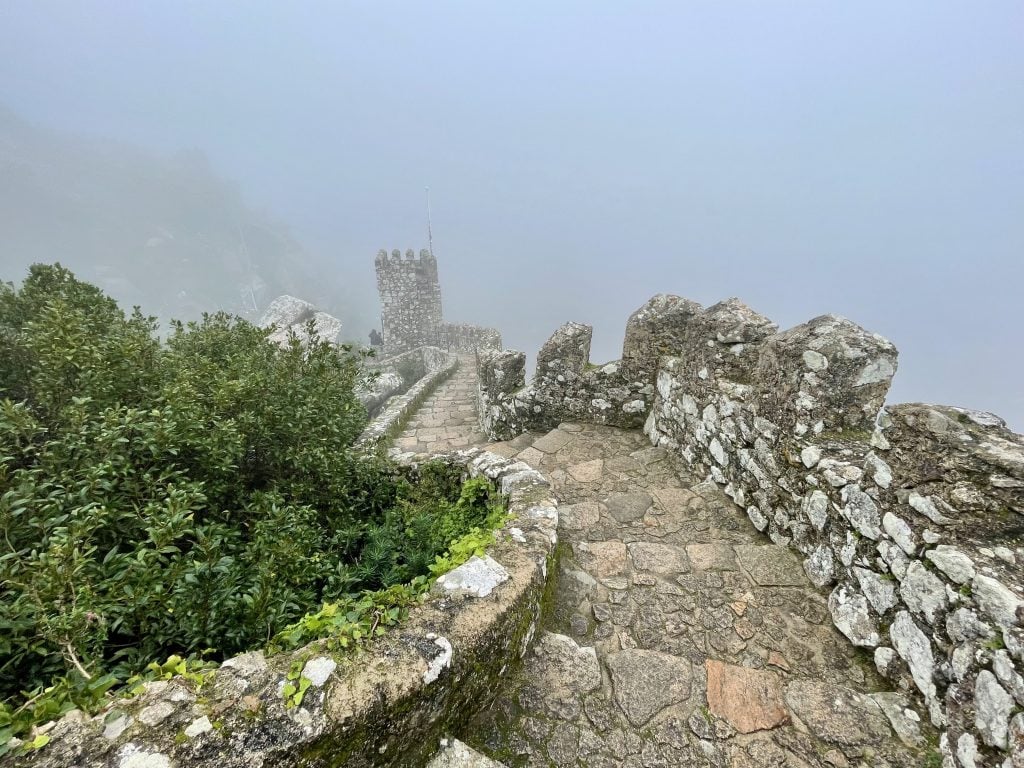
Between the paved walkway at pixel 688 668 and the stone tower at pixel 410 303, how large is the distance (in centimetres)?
2218

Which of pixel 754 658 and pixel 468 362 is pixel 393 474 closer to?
pixel 754 658

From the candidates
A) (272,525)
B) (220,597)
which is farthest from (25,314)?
(220,597)

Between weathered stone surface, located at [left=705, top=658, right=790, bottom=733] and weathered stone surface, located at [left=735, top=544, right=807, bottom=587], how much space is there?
2.74 feet

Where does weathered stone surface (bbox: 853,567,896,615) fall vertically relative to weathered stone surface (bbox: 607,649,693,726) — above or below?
above

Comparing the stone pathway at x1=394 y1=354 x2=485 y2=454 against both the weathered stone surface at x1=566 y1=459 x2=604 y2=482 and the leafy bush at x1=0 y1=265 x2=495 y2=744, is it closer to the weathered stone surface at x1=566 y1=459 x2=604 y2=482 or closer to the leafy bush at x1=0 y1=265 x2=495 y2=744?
the weathered stone surface at x1=566 y1=459 x2=604 y2=482

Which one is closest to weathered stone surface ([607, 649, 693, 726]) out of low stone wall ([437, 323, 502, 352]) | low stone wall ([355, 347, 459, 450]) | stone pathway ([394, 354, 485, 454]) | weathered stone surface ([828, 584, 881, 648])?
weathered stone surface ([828, 584, 881, 648])

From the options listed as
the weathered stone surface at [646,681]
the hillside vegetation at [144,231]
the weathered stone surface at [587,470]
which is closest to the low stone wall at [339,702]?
the weathered stone surface at [646,681]

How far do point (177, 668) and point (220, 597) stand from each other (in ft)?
2.20

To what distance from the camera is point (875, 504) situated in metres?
2.67

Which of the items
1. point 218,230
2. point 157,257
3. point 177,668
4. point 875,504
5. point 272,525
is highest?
point 218,230

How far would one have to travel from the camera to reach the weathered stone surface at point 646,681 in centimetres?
246

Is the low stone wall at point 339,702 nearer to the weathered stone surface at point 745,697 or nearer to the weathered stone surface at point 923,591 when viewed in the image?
the weathered stone surface at point 745,697

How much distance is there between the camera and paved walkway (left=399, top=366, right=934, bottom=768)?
2.23 m

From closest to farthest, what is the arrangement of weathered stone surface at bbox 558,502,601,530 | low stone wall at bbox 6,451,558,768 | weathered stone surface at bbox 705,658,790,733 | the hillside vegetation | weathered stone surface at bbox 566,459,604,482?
low stone wall at bbox 6,451,558,768, weathered stone surface at bbox 705,658,790,733, weathered stone surface at bbox 558,502,601,530, weathered stone surface at bbox 566,459,604,482, the hillside vegetation
